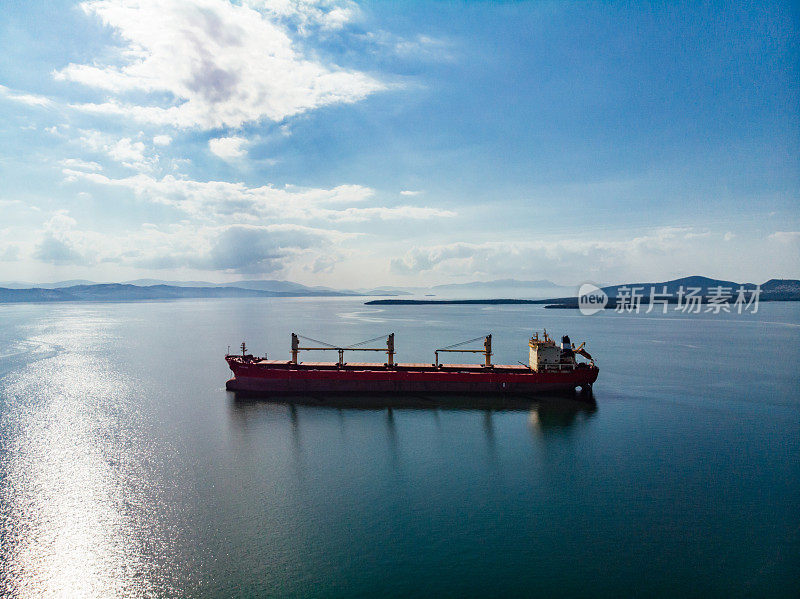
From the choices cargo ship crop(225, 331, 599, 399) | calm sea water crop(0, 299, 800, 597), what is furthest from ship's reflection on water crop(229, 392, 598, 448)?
cargo ship crop(225, 331, 599, 399)

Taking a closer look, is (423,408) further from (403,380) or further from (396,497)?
(396,497)

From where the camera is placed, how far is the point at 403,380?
113 ft

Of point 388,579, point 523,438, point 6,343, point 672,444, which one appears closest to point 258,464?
point 388,579

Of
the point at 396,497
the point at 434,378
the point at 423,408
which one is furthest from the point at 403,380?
the point at 396,497

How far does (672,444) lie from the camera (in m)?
22.9

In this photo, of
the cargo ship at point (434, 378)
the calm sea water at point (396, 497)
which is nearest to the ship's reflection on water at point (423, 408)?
the calm sea water at point (396, 497)

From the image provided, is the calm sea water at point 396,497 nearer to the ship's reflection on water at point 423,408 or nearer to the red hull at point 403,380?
the ship's reflection on water at point 423,408

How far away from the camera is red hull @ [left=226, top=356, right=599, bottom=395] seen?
33969mm

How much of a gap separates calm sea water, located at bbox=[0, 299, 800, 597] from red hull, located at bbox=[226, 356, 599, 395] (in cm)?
285

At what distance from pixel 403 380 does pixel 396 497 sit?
57.1ft

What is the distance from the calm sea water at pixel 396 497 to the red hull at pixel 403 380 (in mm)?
2850

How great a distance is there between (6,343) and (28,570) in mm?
71613

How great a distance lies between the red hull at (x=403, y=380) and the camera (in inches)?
1337

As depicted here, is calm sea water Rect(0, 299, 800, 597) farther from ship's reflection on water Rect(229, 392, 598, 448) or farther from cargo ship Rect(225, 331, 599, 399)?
cargo ship Rect(225, 331, 599, 399)
